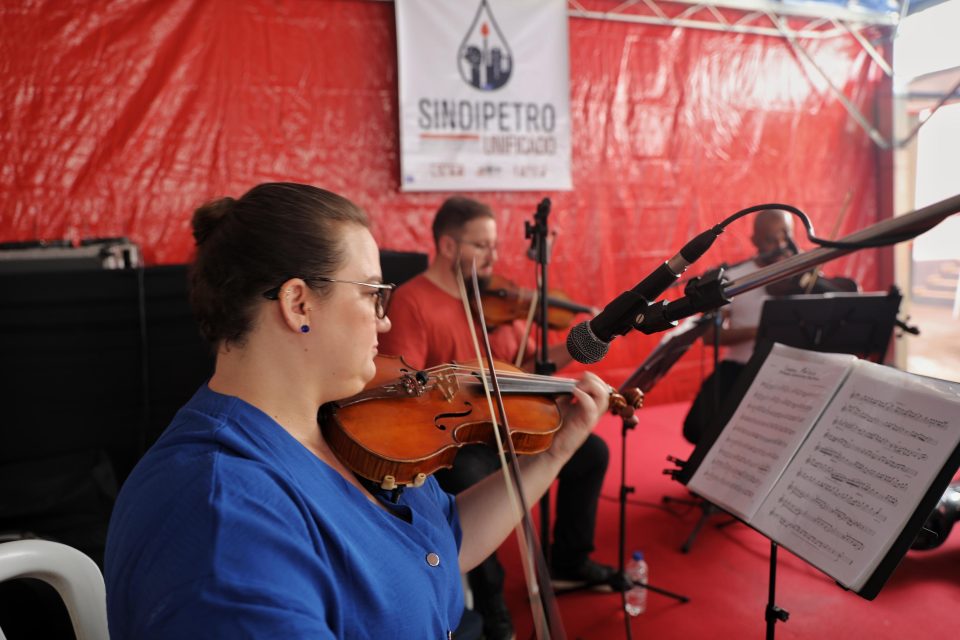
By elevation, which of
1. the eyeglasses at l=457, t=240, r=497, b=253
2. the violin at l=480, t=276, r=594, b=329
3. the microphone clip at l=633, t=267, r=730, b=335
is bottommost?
the violin at l=480, t=276, r=594, b=329

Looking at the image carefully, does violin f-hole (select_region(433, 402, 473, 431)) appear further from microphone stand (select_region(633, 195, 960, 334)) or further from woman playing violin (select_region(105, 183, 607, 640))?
microphone stand (select_region(633, 195, 960, 334))

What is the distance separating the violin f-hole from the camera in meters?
1.52

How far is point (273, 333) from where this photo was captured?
3.31 ft

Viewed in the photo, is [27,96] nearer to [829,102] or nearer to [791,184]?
[791,184]

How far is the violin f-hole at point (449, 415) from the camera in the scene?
152 centimetres

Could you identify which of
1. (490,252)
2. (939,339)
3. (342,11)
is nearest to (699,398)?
(490,252)

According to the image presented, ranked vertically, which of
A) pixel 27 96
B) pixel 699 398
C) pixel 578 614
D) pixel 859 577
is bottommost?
pixel 578 614

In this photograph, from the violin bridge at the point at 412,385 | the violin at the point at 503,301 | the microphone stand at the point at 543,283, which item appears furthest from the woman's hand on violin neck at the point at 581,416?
the violin at the point at 503,301

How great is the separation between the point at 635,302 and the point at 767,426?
0.57m

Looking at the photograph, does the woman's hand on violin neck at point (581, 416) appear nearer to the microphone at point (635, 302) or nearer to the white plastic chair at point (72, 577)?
the microphone at point (635, 302)

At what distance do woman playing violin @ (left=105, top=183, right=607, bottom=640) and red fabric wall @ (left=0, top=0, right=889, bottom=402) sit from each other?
10.1ft

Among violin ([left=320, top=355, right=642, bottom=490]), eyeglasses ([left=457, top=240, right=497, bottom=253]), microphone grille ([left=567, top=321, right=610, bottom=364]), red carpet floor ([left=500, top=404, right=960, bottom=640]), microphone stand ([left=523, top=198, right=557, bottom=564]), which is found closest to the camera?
microphone grille ([left=567, top=321, right=610, bottom=364])

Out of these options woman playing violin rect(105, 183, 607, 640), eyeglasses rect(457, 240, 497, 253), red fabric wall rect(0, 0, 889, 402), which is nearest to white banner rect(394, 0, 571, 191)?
red fabric wall rect(0, 0, 889, 402)

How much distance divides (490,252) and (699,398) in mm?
1242
